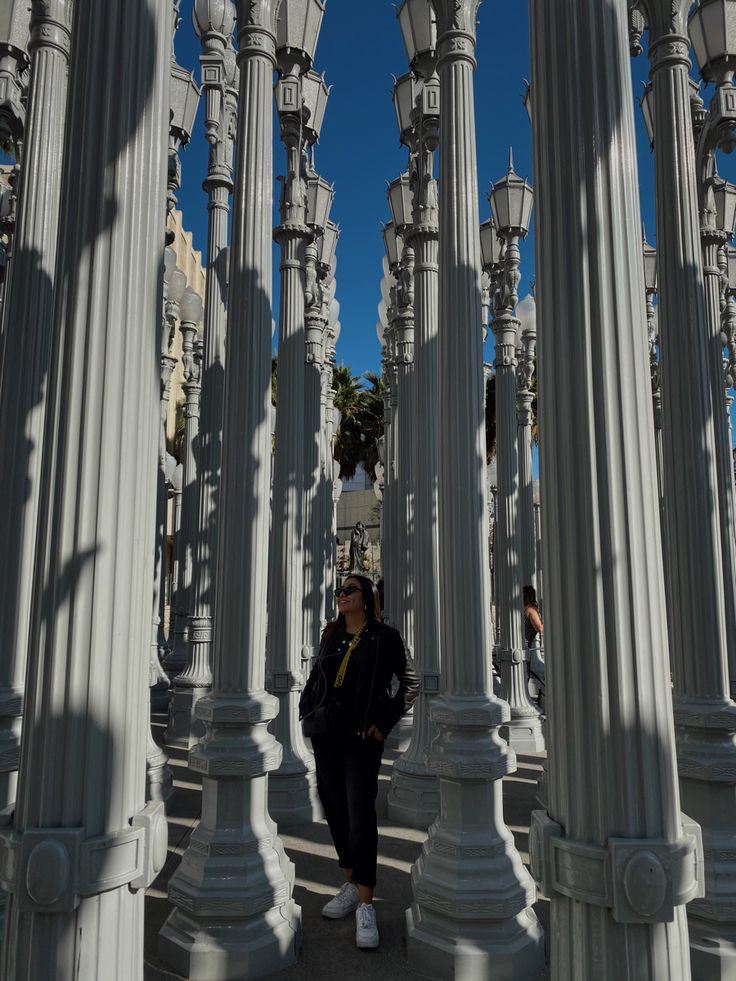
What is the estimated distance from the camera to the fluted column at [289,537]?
710 centimetres

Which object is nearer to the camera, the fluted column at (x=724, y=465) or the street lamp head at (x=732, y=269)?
the fluted column at (x=724, y=465)

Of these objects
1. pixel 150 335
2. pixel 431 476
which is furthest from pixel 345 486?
pixel 150 335

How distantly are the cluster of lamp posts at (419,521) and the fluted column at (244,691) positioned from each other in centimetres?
2

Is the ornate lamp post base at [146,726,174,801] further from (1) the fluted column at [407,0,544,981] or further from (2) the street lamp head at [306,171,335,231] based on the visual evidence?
→ (2) the street lamp head at [306,171,335,231]

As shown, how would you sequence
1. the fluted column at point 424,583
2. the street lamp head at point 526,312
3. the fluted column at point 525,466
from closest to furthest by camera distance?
the fluted column at point 424,583, the street lamp head at point 526,312, the fluted column at point 525,466

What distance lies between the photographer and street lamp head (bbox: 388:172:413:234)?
10.0 meters

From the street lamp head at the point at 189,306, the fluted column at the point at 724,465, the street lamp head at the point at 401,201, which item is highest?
the street lamp head at the point at 401,201

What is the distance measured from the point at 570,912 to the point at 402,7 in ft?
24.9

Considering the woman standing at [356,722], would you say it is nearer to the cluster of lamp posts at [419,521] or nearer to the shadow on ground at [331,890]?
the shadow on ground at [331,890]

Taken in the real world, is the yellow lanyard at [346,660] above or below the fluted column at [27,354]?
below

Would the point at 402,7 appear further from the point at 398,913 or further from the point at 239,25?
the point at 398,913

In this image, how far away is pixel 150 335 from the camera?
3076 mm

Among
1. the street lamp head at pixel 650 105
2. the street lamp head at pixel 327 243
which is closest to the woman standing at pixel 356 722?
the street lamp head at pixel 650 105

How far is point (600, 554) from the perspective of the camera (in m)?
2.75
